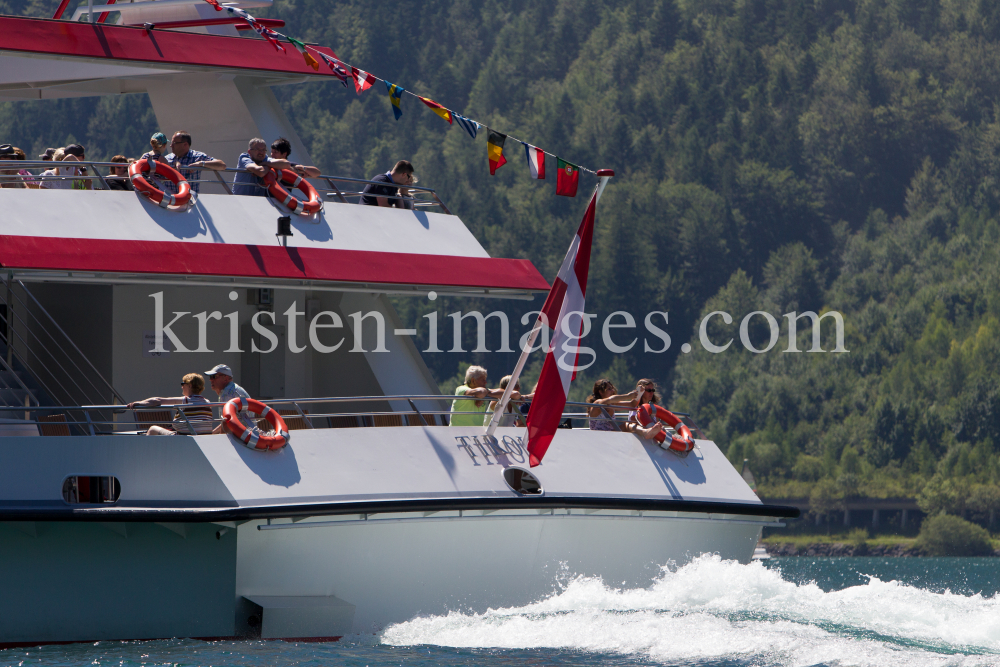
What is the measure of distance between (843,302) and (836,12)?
2770 centimetres

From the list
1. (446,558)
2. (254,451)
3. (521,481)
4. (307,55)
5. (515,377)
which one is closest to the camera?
(254,451)

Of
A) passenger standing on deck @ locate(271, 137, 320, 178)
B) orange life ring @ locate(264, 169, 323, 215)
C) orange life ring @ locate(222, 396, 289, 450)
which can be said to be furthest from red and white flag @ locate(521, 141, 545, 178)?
orange life ring @ locate(222, 396, 289, 450)

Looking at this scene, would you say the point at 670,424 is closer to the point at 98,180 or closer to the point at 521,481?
the point at 521,481

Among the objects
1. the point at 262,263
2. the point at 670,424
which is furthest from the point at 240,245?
the point at 670,424

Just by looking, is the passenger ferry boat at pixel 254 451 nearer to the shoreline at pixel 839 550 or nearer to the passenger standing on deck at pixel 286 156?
the passenger standing on deck at pixel 286 156

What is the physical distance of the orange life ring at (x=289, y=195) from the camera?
13.4 metres

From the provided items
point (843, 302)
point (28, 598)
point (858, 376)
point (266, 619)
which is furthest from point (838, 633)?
point (843, 302)

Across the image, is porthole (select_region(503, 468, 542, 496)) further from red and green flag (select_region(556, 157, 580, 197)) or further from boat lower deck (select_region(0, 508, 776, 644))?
red and green flag (select_region(556, 157, 580, 197))

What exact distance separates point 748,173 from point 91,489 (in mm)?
78823

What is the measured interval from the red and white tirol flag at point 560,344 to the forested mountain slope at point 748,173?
5700 centimetres

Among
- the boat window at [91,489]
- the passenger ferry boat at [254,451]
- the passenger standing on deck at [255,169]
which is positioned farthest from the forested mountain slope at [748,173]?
the boat window at [91,489]

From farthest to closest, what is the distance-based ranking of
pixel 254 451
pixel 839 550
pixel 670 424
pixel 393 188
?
1. pixel 839 550
2. pixel 393 188
3. pixel 670 424
4. pixel 254 451

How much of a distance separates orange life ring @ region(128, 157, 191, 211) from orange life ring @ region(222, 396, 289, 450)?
2.36 metres

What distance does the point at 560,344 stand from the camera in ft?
38.9
